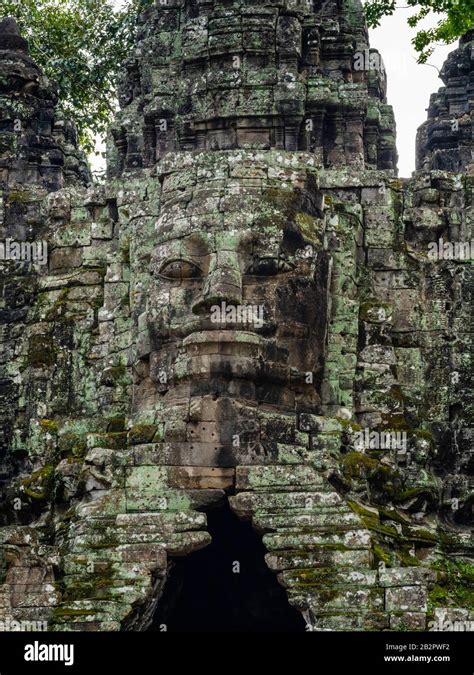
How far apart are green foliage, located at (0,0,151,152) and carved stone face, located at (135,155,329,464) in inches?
463

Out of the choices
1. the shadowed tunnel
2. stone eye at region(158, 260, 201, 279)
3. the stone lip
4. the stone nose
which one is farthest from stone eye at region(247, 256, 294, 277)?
the stone lip

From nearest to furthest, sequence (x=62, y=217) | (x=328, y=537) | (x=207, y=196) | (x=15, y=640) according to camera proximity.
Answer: (x=15, y=640), (x=328, y=537), (x=207, y=196), (x=62, y=217)

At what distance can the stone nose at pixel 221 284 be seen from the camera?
3241 centimetres

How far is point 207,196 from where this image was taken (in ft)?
109

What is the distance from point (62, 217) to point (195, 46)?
9.63 ft

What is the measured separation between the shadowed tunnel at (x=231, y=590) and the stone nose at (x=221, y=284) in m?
2.95

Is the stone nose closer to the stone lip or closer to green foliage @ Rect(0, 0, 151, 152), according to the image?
the stone lip

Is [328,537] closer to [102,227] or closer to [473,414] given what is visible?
[473,414]

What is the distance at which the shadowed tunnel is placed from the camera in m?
33.8

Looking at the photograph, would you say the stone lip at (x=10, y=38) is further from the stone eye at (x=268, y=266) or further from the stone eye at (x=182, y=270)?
the stone eye at (x=268, y=266)

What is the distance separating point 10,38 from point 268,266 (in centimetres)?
740

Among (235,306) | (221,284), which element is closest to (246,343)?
(235,306)

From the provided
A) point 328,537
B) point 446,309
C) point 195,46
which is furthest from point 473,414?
point 195,46

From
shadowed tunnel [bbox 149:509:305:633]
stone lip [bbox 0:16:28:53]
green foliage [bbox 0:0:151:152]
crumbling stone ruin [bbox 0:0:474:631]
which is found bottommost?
shadowed tunnel [bbox 149:509:305:633]
